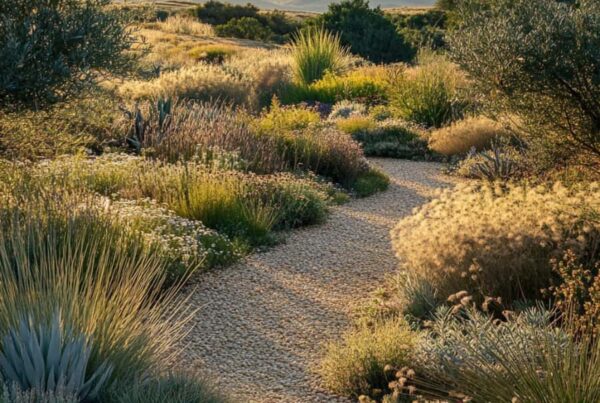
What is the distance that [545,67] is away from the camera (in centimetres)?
856

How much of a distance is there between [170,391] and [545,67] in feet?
19.3

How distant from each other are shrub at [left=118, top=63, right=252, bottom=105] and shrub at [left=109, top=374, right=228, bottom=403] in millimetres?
14110

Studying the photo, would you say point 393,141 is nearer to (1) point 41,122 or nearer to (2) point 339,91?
(2) point 339,91

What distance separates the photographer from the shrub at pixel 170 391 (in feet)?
13.1

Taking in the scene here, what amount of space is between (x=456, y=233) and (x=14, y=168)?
164 inches

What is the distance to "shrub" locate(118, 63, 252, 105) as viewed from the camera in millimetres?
18422

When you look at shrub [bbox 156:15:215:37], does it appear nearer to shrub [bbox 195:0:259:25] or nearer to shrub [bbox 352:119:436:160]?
shrub [bbox 195:0:259:25]

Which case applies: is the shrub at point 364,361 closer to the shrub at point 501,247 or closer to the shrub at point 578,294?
the shrub at point 501,247

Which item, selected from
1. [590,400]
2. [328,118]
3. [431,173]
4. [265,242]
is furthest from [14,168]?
[328,118]

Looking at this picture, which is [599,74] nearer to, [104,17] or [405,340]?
[405,340]

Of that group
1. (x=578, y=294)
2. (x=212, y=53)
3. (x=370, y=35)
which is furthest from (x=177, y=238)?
(x=212, y=53)

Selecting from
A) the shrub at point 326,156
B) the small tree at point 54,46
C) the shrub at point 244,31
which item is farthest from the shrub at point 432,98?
the shrub at point 244,31

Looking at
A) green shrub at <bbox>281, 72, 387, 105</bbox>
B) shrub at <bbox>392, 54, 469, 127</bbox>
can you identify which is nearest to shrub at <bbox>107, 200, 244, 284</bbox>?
shrub at <bbox>392, 54, 469, 127</bbox>

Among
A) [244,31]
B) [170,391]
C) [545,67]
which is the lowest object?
[244,31]
